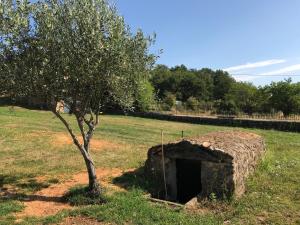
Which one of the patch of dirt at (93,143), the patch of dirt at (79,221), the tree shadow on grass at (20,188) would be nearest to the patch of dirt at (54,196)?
the tree shadow on grass at (20,188)

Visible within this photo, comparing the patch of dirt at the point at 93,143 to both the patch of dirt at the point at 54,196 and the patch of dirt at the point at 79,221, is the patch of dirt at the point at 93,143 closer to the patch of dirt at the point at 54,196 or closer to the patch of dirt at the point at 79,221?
the patch of dirt at the point at 54,196

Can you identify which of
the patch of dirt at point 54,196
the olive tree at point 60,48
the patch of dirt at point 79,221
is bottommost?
the patch of dirt at point 79,221

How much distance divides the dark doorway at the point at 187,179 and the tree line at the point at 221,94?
10.3 ft

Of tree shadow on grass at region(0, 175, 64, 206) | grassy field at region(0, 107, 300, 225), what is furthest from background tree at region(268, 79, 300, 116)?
tree shadow on grass at region(0, 175, 64, 206)

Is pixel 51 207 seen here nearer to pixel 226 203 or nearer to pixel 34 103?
pixel 34 103

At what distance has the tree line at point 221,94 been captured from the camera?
56.7 meters

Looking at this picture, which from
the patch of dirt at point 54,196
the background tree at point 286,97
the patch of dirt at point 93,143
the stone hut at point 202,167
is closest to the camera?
the patch of dirt at point 54,196

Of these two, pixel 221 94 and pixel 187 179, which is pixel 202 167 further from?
pixel 221 94

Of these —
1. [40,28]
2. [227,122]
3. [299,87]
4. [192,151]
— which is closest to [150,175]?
[192,151]

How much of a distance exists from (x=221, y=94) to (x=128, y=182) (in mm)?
87123

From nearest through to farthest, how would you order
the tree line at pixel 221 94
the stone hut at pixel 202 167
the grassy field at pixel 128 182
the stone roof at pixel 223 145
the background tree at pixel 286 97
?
the grassy field at pixel 128 182 < the stone hut at pixel 202 167 < the stone roof at pixel 223 145 < the background tree at pixel 286 97 < the tree line at pixel 221 94

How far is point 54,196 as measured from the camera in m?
14.0

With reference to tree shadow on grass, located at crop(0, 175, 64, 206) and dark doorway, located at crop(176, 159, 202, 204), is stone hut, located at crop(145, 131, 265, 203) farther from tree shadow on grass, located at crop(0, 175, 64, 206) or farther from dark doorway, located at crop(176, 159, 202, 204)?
tree shadow on grass, located at crop(0, 175, 64, 206)

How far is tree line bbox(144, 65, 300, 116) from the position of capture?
56.7m
